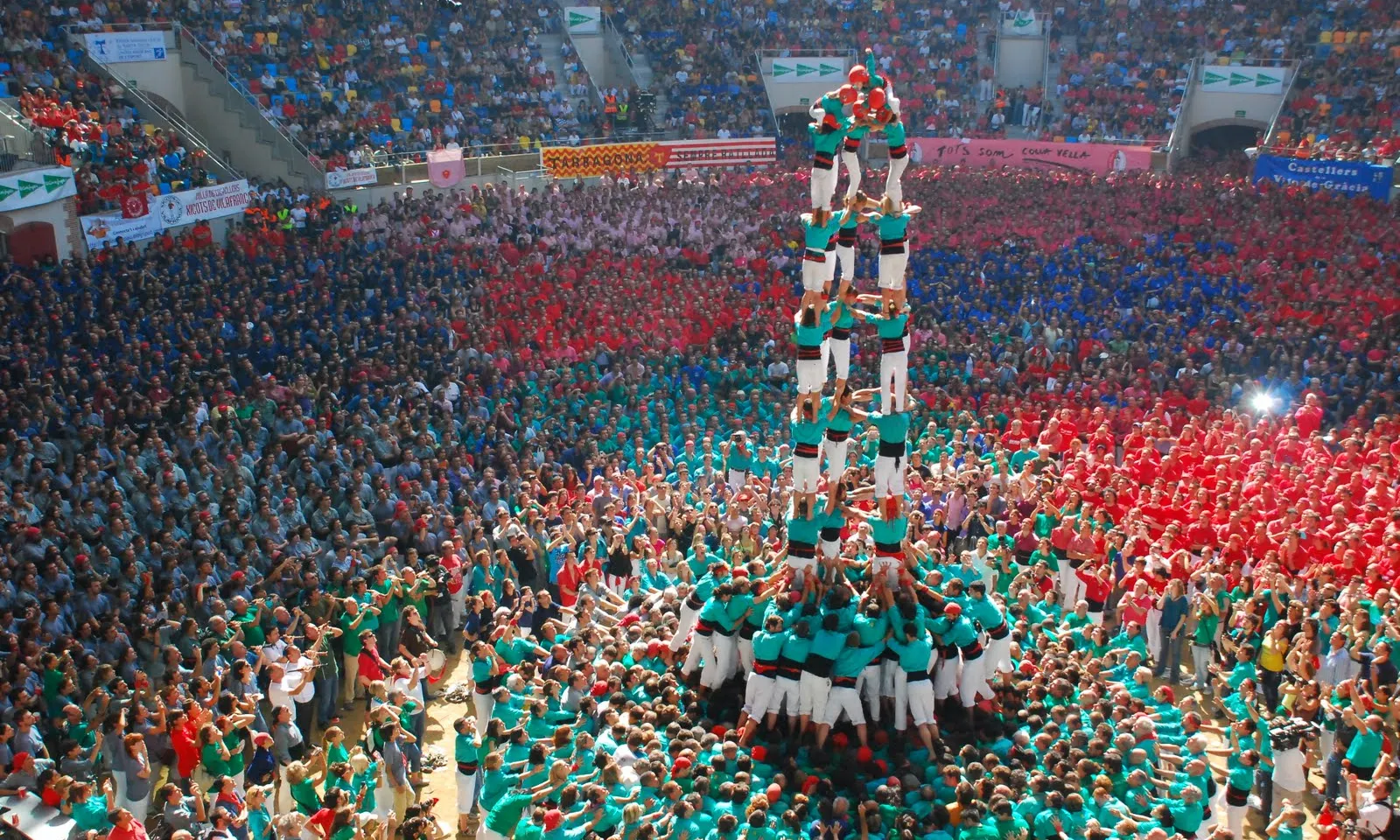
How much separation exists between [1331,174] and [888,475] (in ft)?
73.7

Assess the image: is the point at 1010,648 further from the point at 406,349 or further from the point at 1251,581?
the point at 406,349

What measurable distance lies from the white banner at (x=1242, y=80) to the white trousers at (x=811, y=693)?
32.0 metres

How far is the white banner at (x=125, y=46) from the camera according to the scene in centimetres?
2801

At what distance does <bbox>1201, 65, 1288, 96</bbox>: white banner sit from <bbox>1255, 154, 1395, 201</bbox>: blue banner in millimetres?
7290

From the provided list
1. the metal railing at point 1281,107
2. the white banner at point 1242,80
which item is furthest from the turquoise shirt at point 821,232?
the white banner at point 1242,80

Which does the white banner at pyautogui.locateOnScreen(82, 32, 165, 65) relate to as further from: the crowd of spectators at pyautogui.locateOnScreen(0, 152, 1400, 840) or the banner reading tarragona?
the banner reading tarragona

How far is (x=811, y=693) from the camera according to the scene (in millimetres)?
11211

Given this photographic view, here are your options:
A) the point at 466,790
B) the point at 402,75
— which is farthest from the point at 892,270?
the point at 402,75

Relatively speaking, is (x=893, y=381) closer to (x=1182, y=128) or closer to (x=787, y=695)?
(x=787, y=695)

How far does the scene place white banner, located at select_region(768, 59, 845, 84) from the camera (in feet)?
133

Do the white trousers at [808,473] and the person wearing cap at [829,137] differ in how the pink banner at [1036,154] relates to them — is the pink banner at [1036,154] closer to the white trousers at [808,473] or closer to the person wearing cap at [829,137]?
the person wearing cap at [829,137]

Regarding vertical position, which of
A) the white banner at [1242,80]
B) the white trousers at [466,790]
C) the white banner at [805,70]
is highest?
the white banner at [805,70]

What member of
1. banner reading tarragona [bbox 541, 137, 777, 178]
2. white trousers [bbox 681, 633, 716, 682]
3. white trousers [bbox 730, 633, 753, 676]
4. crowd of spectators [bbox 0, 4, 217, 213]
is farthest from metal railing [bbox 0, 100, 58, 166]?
white trousers [bbox 730, 633, 753, 676]

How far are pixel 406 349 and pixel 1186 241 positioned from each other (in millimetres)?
16642
